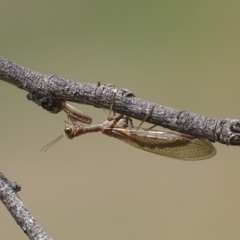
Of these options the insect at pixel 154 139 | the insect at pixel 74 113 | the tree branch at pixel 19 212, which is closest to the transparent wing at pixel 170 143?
the insect at pixel 154 139

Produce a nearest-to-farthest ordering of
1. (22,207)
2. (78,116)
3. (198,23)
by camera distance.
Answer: (22,207) → (78,116) → (198,23)

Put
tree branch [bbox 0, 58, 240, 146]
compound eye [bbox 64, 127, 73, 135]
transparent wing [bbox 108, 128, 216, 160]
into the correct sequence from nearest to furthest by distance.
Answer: tree branch [bbox 0, 58, 240, 146] → transparent wing [bbox 108, 128, 216, 160] → compound eye [bbox 64, 127, 73, 135]

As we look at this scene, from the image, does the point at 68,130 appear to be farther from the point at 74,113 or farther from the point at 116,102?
the point at 116,102

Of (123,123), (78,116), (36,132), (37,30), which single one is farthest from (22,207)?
(37,30)

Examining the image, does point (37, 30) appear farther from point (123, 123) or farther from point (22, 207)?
point (22, 207)

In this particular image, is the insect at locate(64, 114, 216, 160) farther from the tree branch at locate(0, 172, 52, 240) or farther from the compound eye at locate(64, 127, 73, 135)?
the tree branch at locate(0, 172, 52, 240)

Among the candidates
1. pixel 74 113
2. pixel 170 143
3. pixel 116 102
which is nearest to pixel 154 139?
pixel 170 143

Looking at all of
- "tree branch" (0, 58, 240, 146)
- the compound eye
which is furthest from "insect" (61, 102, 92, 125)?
the compound eye
